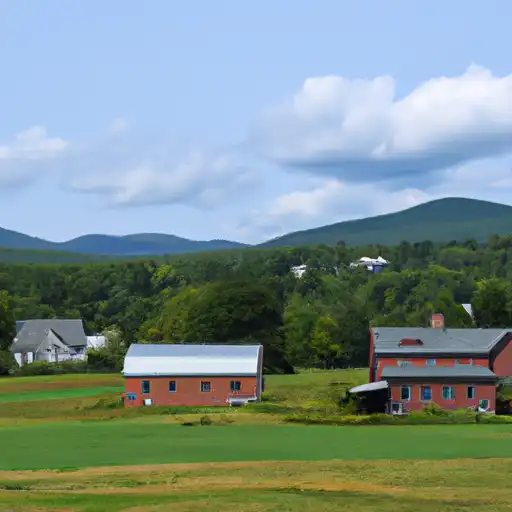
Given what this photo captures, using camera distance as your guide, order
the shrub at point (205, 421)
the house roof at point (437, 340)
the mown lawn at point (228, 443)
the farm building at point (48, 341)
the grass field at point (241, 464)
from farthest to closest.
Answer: the farm building at point (48, 341) → the house roof at point (437, 340) → the shrub at point (205, 421) → the mown lawn at point (228, 443) → the grass field at point (241, 464)

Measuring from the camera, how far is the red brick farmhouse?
70.9 meters

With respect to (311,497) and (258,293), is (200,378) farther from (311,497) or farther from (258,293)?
(311,497)

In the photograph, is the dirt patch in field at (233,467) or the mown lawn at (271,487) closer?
the mown lawn at (271,487)

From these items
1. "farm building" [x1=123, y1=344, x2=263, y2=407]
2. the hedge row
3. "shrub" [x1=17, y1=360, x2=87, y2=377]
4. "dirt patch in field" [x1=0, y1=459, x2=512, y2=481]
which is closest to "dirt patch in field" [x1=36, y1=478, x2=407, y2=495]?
"dirt patch in field" [x1=0, y1=459, x2=512, y2=481]

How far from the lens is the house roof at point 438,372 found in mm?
71000

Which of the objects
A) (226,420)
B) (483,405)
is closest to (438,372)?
(483,405)

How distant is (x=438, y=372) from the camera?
72688mm

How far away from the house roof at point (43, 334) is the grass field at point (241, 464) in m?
90.9

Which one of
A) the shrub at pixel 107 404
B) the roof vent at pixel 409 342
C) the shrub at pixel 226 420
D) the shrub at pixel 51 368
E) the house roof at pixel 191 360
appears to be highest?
the roof vent at pixel 409 342

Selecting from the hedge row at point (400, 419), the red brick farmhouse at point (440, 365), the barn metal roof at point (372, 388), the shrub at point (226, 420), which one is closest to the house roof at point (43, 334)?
the red brick farmhouse at point (440, 365)

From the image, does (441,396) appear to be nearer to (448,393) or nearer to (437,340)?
(448,393)

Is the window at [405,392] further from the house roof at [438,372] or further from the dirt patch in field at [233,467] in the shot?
the dirt patch in field at [233,467]

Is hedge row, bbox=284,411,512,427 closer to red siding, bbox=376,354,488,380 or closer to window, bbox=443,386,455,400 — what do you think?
window, bbox=443,386,455,400

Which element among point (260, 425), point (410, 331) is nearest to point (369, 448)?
point (260, 425)
